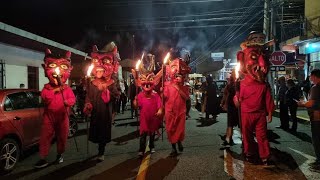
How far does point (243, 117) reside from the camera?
6.93 m

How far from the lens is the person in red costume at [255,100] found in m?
6.64

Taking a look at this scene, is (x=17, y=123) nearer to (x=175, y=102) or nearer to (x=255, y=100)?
(x=175, y=102)

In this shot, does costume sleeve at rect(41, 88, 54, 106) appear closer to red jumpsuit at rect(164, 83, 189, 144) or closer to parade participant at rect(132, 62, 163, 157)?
parade participant at rect(132, 62, 163, 157)

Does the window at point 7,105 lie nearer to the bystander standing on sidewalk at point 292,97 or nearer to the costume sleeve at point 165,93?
the costume sleeve at point 165,93

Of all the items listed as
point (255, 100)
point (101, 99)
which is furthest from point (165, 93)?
point (255, 100)

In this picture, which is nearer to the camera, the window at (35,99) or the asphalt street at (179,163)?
the asphalt street at (179,163)

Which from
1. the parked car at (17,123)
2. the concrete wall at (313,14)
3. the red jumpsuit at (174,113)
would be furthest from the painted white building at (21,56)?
the concrete wall at (313,14)

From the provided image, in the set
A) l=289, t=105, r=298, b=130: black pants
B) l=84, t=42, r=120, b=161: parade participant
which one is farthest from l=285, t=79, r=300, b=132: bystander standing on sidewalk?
l=84, t=42, r=120, b=161: parade participant

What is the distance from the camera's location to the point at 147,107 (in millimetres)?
7656

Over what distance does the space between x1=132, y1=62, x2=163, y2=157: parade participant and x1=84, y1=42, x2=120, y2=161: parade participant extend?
2.16 feet

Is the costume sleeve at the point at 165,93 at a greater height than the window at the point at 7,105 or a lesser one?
greater

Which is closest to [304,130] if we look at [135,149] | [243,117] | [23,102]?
[243,117]

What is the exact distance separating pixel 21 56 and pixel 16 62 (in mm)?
493

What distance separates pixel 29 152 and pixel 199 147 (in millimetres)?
4365
